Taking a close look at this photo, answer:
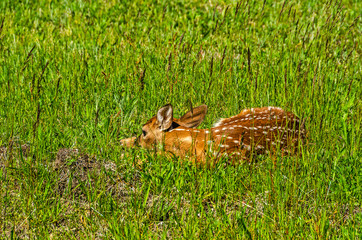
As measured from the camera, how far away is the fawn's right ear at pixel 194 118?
194 inches

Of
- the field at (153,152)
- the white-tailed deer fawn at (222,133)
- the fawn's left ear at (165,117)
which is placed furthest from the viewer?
the fawn's left ear at (165,117)

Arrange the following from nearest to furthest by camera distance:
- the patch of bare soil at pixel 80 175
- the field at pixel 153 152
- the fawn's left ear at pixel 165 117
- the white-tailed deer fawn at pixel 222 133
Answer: the field at pixel 153 152 → the patch of bare soil at pixel 80 175 → the white-tailed deer fawn at pixel 222 133 → the fawn's left ear at pixel 165 117

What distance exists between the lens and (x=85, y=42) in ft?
24.3

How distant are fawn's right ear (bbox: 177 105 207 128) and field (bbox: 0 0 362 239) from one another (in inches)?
8.6

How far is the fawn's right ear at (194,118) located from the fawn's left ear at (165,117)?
6.9 inches

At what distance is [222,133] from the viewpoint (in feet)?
15.4

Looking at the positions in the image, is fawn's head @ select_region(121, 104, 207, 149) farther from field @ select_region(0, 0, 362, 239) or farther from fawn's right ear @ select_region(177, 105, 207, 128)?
field @ select_region(0, 0, 362, 239)

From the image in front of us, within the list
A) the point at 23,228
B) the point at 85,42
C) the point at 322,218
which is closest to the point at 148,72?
the point at 85,42

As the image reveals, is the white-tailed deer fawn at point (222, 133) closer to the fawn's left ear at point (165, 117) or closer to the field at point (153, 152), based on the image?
the fawn's left ear at point (165, 117)

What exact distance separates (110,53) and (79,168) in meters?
2.95

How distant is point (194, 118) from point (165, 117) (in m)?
0.29

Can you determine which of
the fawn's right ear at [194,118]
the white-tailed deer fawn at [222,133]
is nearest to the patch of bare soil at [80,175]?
the white-tailed deer fawn at [222,133]

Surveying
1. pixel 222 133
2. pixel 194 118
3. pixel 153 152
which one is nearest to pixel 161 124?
pixel 194 118

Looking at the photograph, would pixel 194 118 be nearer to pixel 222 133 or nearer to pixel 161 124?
pixel 161 124
